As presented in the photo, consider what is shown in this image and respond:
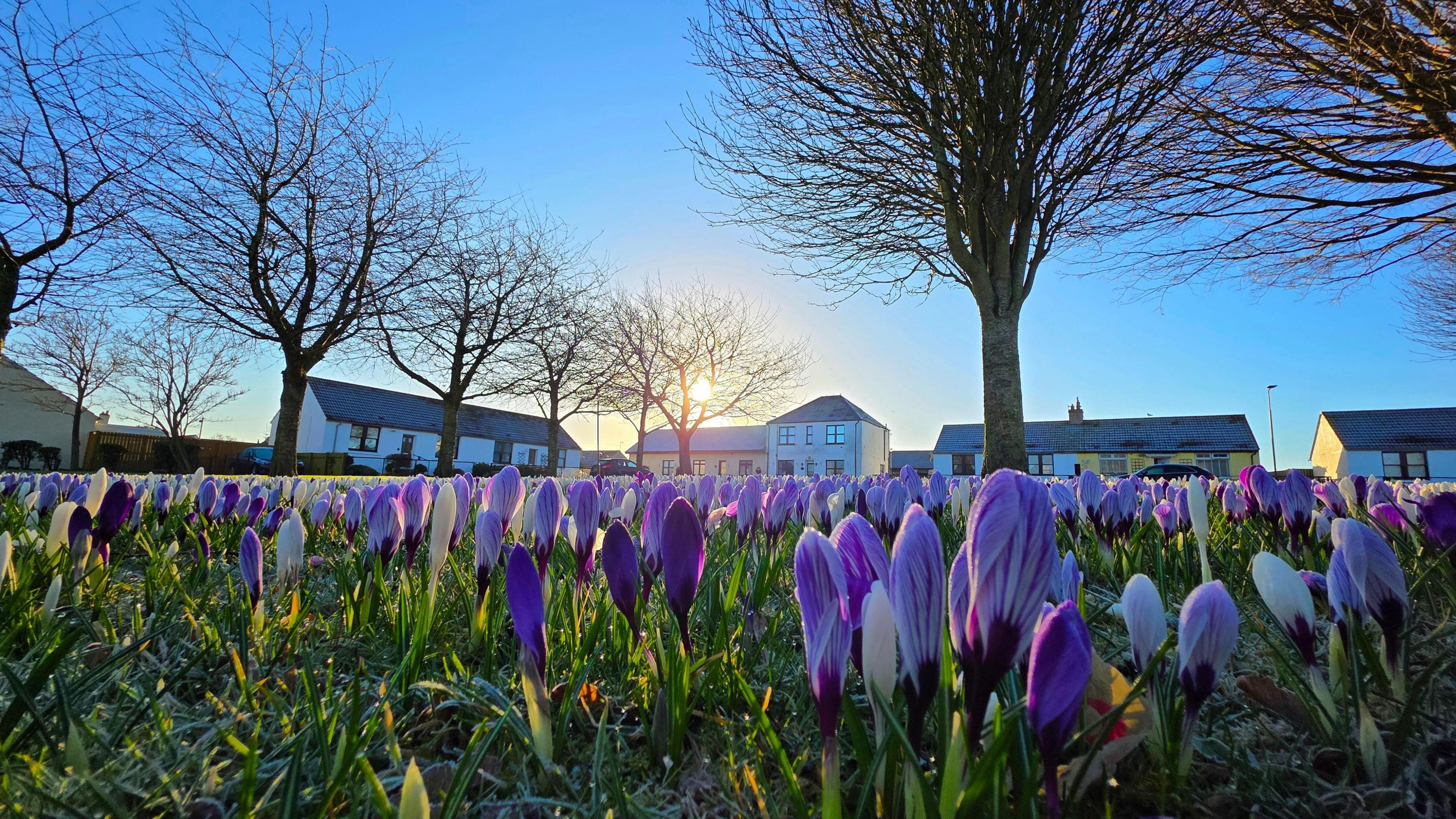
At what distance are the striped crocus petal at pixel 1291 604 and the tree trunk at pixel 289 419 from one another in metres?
15.3

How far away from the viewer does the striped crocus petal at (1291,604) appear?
3.28 ft

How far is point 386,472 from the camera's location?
116 feet

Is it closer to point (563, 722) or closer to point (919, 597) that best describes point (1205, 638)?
point (919, 597)

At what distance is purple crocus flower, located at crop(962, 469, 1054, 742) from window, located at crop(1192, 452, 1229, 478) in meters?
52.8

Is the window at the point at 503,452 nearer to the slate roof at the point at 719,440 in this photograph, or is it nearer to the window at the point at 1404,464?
the slate roof at the point at 719,440

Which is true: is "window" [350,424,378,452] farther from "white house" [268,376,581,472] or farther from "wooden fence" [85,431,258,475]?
"wooden fence" [85,431,258,475]

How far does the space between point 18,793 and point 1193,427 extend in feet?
187

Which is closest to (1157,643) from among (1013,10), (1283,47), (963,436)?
(1013,10)

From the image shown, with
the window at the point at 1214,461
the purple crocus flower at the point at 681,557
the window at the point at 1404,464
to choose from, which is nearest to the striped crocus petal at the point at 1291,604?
the purple crocus flower at the point at 681,557

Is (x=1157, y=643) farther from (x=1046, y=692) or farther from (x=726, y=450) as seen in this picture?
(x=726, y=450)

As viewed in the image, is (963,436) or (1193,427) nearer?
(1193,427)

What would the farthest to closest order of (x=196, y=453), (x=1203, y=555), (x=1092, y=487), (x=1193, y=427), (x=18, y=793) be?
1. (x=1193, y=427)
2. (x=196, y=453)
3. (x=1092, y=487)
4. (x=1203, y=555)
5. (x=18, y=793)

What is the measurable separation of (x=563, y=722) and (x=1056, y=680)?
29.6 inches

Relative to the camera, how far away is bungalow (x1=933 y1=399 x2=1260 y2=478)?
43.3m
